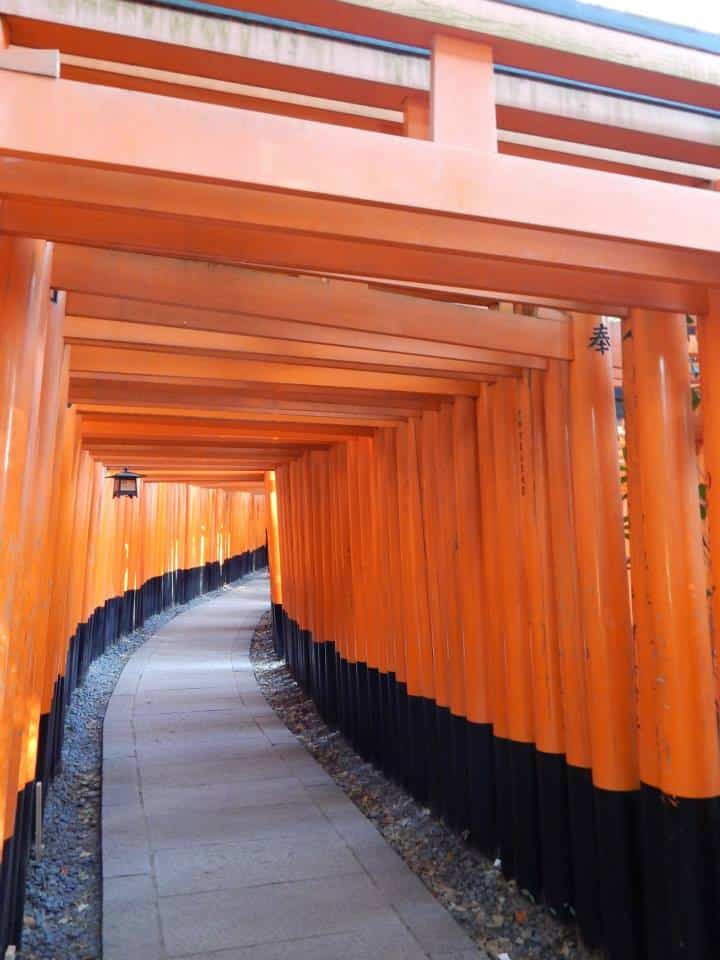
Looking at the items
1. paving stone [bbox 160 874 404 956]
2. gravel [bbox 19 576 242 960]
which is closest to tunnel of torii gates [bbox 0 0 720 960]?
gravel [bbox 19 576 242 960]

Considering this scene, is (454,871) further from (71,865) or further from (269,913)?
(71,865)

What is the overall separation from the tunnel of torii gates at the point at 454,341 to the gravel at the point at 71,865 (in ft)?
1.14

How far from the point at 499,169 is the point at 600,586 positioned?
2.17 m

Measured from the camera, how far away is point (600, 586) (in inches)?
139

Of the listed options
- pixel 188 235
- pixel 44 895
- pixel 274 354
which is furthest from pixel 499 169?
pixel 44 895

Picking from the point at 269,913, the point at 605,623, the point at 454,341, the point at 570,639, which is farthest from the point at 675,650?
the point at 269,913

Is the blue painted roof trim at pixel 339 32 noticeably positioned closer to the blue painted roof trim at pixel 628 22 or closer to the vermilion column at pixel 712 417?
the blue painted roof trim at pixel 628 22

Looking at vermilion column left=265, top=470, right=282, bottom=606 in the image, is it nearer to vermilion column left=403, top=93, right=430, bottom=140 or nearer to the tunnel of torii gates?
the tunnel of torii gates

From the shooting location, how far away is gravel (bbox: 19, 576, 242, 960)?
3.77 m

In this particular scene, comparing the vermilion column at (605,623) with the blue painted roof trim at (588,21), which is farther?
the vermilion column at (605,623)

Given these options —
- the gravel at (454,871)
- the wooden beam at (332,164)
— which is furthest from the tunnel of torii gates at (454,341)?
the gravel at (454,871)

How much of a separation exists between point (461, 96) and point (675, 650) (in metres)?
2.18

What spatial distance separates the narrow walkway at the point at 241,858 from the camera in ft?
12.2

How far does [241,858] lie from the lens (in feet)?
15.5
